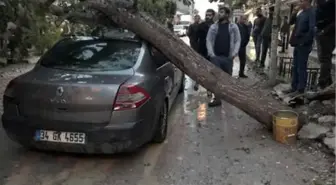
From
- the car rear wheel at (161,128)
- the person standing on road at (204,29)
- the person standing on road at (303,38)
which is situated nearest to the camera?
the car rear wheel at (161,128)

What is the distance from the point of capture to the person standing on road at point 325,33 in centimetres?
671

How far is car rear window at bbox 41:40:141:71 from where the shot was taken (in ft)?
15.0

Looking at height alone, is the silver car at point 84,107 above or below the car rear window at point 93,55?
below

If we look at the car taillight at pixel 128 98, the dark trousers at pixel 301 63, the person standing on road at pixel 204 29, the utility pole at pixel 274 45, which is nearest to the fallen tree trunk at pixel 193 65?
the dark trousers at pixel 301 63

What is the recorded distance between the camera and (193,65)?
5672 millimetres

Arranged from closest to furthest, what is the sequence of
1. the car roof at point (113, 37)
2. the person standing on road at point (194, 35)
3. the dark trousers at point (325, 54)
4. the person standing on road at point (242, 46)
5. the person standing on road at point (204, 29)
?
the car roof at point (113, 37)
the dark trousers at point (325, 54)
the person standing on road at point (204, 29)
the person standing on road at point (194, 35)
the person standing on road at point (242, 46)

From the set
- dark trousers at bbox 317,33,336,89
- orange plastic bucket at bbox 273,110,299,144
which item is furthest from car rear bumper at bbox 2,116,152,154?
dark trousers at bbox 317,33,336,89

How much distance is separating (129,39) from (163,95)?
3.02 feet

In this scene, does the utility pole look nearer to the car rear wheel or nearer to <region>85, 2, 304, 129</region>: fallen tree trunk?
<region>85, 2, 304, 129</region>: fallen tree trunk

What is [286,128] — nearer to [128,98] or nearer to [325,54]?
[128,98]

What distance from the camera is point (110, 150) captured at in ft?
13.5

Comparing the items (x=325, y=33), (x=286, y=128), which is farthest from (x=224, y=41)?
(x=286, y=128)

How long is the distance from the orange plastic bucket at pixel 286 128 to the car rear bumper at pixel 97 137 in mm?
1984

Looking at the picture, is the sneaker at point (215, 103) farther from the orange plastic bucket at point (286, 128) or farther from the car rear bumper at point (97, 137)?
the car rear bumper at point (97, 137)
